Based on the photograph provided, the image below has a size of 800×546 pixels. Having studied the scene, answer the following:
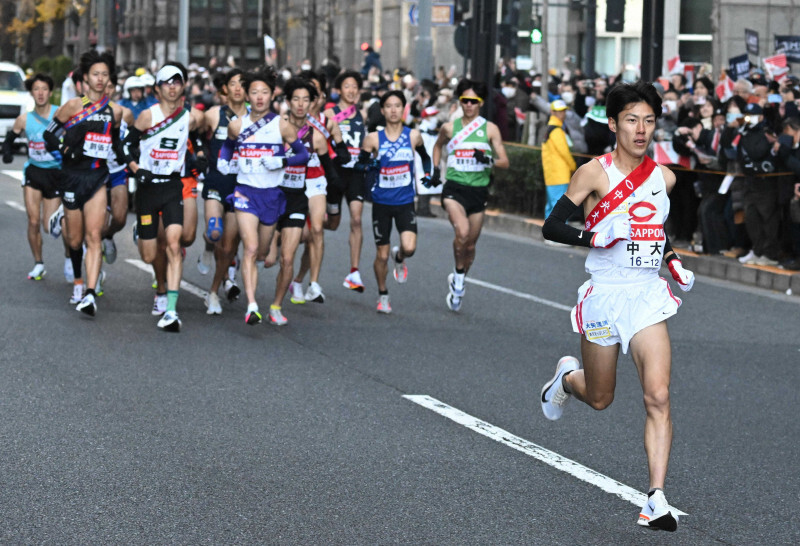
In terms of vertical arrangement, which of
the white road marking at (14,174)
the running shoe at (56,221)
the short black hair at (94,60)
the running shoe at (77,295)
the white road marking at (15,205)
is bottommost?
the running shoe at (77,295)

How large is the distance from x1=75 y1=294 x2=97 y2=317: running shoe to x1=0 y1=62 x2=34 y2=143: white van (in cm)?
2159

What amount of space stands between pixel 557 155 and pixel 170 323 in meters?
8.99

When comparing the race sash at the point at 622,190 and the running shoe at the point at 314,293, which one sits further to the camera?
the running shoe at the point at 314,293

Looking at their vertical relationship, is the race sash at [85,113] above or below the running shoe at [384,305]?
above

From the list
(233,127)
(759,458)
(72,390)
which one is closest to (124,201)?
(233,127)

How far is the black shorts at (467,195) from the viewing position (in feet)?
40.0

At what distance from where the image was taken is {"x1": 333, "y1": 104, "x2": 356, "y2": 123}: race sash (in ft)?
43.6

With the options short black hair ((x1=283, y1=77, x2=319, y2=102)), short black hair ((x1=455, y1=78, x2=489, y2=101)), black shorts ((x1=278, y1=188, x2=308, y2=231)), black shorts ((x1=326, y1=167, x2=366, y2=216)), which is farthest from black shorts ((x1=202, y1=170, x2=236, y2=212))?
short black hair ((x1=455, y1=78, x2=489, y2=101))

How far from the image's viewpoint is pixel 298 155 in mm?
10812

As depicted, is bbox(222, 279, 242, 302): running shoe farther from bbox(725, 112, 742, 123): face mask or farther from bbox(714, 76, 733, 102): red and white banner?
bbox(714, 76, 733, 102): red and white banner

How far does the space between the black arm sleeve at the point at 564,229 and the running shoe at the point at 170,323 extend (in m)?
4.92

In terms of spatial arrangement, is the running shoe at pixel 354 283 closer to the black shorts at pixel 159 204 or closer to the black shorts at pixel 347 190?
the black shorts at pixel 347 190

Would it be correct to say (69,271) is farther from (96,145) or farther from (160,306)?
(96,145)

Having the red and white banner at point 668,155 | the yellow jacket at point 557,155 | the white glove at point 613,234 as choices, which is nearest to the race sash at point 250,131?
the white glove at point 613,234
